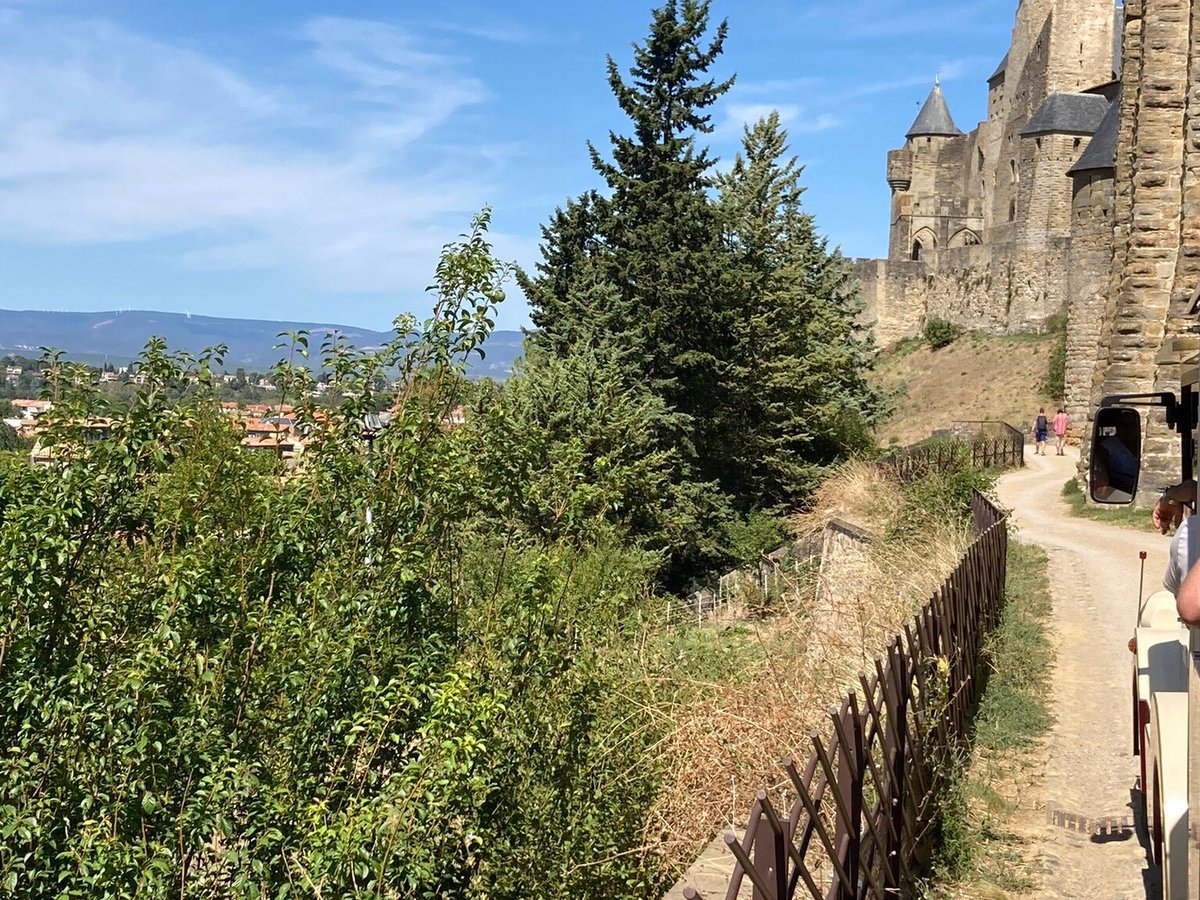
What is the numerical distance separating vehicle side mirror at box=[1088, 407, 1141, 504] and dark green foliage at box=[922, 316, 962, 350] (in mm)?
53251

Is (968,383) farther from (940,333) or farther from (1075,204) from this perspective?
(1075,204)

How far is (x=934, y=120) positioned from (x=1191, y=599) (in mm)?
77345

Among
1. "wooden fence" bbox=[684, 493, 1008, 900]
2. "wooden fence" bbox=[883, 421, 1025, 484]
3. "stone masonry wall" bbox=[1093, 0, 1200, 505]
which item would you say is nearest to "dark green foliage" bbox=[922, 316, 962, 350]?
"wooden fence" bbox=[883, 421, 1025, 484]

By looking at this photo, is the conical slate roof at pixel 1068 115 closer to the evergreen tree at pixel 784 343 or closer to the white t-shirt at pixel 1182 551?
the evergreen tree at pixel 784 343

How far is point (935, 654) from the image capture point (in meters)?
6.71

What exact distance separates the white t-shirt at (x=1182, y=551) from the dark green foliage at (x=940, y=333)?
176ft

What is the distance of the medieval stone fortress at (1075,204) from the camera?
18969 mm

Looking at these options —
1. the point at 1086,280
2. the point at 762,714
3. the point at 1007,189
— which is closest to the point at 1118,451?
the point at 762,714

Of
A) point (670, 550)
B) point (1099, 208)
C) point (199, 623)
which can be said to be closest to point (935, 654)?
point (199, 623)

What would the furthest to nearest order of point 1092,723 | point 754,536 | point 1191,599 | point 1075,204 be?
1. point 1075,204
2. point 754,536
3. point 1092,723
4. point 1191,599

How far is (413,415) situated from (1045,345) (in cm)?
4463

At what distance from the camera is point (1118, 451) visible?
195 inches

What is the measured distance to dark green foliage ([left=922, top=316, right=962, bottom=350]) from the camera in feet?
185

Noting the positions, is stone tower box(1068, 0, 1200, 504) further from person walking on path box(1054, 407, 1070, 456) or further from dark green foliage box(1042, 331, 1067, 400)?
dark green foliage box(1042, 331, 1067, 400)
